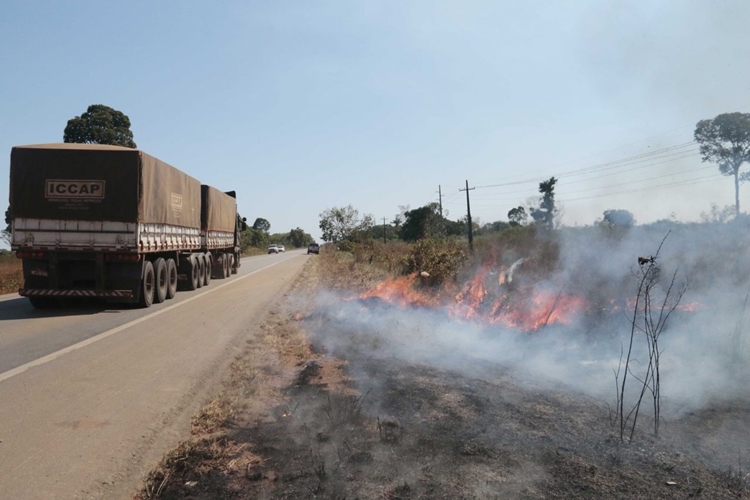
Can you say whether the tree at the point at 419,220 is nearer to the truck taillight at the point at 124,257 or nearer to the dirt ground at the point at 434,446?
the truck taillight at the point at 124,257

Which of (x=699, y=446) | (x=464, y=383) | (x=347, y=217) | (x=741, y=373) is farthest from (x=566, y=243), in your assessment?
(x=347, y=217)

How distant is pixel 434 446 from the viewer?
4129 millimetres

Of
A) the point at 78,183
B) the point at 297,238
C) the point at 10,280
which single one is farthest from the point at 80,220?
the point at 297,238

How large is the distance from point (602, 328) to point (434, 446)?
5.82 m

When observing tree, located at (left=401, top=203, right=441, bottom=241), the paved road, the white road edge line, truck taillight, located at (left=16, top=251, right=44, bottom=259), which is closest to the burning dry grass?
truck taillight, located at (left=16, top=251, right=44, bottom=259)

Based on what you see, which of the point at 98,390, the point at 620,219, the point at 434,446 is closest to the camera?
the point at 434,446

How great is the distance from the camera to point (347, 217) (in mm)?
37906

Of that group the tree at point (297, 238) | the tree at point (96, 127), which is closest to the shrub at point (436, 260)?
the tree at point (96, 127)

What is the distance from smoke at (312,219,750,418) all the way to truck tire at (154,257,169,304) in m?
5.06

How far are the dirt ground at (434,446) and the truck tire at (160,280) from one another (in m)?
8.37

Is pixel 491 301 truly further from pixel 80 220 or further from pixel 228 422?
pixel 80 220

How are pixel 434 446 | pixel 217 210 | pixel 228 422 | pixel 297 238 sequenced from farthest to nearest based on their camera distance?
pixel 297 238
pixel 217 210
pixel 228 422
pixel 434 446

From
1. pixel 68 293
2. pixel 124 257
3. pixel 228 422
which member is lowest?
pixel 228 422

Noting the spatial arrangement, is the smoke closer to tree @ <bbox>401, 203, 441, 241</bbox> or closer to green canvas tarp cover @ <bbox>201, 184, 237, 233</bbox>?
green canvas tarp cover @ <bbox>201, 184, 237, 233</bbox>
